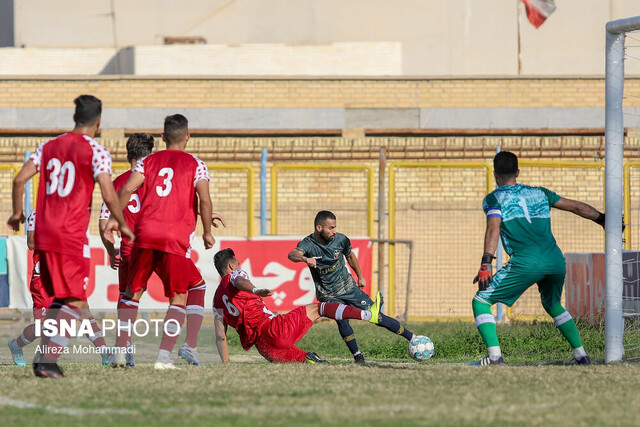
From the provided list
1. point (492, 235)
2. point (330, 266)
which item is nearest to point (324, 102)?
point (330, 266)

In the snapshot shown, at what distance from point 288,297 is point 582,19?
75.1ft

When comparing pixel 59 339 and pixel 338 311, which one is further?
pixel 338 311

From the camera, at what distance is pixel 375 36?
35.7 m

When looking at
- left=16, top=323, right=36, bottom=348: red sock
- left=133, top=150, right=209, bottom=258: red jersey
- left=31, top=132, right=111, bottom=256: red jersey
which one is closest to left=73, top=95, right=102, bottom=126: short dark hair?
left=31, top=132, right=111, bottom=256: red jersey

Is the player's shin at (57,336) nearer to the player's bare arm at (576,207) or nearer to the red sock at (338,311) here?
the red sock at (338,311)

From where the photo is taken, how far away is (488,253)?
864 cm

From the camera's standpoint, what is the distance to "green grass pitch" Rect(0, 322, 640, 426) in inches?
227

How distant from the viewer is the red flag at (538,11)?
109 ft

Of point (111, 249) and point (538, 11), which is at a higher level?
point (538, 11)

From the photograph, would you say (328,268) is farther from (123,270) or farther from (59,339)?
(59,339)

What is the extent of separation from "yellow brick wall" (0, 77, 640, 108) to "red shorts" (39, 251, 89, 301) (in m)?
20.1

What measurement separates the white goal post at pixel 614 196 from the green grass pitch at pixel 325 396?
2.17 feet

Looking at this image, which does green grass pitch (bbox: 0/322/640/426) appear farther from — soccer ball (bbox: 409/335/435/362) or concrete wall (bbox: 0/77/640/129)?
concrete wall (bbox: 0/77/640/129)

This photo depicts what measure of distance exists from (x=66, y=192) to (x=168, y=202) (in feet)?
3.15
